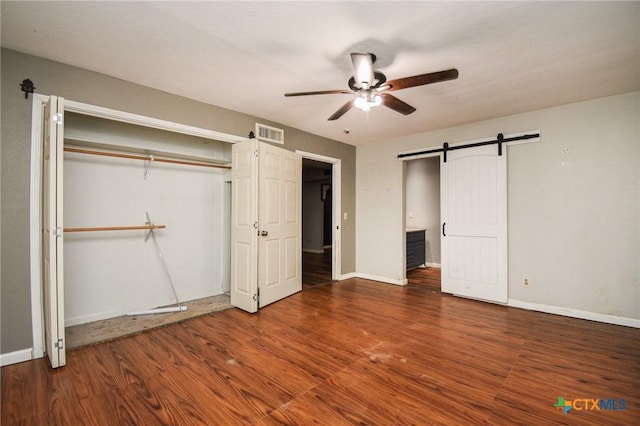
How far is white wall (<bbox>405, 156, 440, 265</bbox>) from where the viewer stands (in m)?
6.73

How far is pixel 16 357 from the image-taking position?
236cm

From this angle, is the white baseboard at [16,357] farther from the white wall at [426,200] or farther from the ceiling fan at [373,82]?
the white wall at [426,200]

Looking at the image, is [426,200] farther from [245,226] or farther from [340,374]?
[340,374]

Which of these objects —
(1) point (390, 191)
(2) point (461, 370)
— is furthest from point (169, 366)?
(1) point (390, 191)

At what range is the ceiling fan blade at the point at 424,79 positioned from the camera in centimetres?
207

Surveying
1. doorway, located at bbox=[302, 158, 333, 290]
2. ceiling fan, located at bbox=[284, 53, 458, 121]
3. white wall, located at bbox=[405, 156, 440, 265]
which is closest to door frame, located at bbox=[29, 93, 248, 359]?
ceiling fan, located at bbox=[284, 53, 458, 121]

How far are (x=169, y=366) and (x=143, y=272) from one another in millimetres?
1795

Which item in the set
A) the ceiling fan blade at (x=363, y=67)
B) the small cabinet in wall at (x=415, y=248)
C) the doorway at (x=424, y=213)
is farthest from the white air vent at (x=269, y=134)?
the small cabinet in wall at (x=415, y=248)

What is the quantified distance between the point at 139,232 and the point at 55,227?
1.49 meters

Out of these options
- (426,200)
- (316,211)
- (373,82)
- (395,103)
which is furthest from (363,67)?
(316,211)

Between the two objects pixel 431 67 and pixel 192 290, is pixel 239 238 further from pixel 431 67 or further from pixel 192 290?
pixel 431 67

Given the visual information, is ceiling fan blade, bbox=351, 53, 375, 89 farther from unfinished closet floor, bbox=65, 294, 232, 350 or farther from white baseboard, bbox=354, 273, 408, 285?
white baseboard, bbox=354, 273, 408, 285

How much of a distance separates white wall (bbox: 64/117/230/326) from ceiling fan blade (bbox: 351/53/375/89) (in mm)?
2839

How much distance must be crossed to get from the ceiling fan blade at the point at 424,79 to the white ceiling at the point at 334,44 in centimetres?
29
